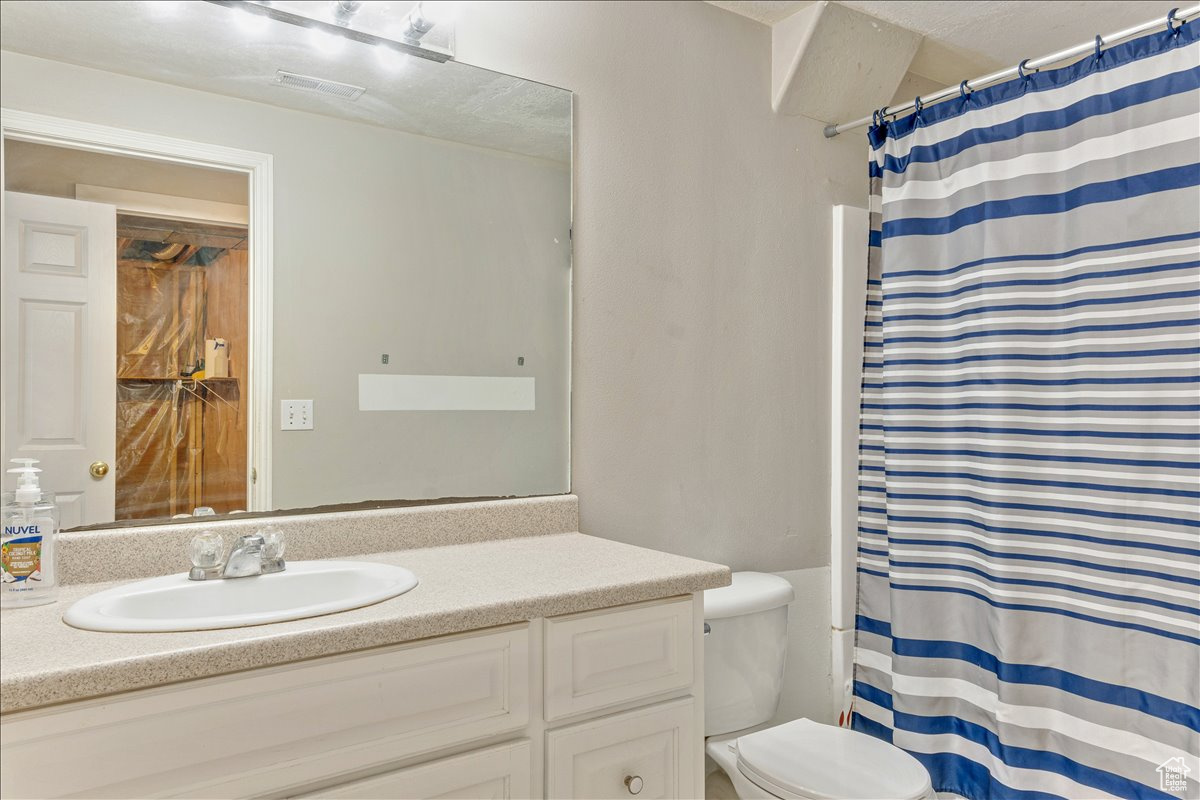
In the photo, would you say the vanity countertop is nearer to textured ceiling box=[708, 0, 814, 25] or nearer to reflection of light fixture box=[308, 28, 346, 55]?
reflection of light fixture box=[308, 28, 346, 55]

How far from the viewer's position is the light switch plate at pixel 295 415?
4.93 feet

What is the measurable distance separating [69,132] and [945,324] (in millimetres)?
1993

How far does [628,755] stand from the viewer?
132 centimetres

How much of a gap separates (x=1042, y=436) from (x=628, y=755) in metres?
1.28

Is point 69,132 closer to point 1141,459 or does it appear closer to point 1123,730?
point 1141,459

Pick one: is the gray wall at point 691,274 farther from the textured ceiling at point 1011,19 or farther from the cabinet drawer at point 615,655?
the cabinet drawer at point 615,655

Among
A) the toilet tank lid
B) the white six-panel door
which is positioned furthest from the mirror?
the toilet tank lid

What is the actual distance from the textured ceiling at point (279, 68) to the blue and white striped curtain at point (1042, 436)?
1074mm

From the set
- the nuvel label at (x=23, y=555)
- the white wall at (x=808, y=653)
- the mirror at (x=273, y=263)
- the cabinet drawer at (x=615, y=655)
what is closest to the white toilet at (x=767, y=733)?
the white wall at (x=808, y=653)

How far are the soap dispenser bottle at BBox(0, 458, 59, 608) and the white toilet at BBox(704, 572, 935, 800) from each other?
50.9 inches

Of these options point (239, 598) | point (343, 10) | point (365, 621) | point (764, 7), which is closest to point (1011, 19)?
point (764, 7)

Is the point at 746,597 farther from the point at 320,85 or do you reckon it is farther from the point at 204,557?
the point at 320,85

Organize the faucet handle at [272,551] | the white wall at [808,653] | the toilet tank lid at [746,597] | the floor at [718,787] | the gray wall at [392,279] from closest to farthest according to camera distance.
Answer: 1. the faucet handle at [272,551]
2. the gray wall at [392,279]
3. the toilet tank lid at [746,597]
4. the floor at [718,787]
5. the white wall at [808,653]

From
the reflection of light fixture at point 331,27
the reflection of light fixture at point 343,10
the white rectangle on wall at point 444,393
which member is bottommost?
the white rectangle on wall at point 444,393
